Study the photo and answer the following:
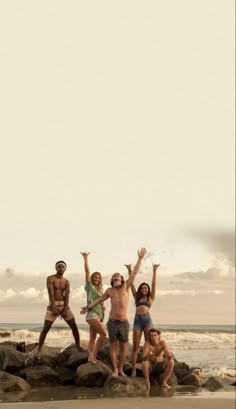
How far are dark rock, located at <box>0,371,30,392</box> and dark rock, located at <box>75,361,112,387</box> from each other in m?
1.23

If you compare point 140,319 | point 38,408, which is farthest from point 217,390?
point 38,408

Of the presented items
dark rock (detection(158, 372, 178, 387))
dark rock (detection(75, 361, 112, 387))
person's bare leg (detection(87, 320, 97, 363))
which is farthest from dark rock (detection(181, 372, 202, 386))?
person's bare leg (detection(87, 320, 97, 363))

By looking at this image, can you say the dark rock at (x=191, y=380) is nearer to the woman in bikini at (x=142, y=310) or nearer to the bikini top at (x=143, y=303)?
the woman in bikini at (x=142, y=310)

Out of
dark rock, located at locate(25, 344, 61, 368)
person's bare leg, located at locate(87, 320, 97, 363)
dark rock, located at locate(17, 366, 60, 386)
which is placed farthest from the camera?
dark rock, located at locate(25, 344, 61, 368)

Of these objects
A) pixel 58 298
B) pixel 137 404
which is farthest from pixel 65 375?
pixel 137 404

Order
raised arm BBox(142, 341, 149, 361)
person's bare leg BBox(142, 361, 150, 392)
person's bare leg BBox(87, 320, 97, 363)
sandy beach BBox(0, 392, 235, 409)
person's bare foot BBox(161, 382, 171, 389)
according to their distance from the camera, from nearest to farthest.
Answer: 1. sandy beach BBox(0, 392, 235, 409)
2. person's bare leg BBox(142, 361, 150, 392)
3. raised arm BBox(142, 341, 149, 361)
4. person's bare foot BBox(161, 382, 171, 389)
5. person's bare leg BBox(87, 320, 97, 363)

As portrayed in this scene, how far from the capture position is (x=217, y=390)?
13555mm

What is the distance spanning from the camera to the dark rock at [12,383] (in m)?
11.9

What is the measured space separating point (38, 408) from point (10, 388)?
3.31 meters

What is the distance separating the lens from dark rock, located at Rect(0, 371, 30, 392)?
39.0ft

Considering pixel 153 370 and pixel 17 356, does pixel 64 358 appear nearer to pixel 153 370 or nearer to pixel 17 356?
pixel 17 356

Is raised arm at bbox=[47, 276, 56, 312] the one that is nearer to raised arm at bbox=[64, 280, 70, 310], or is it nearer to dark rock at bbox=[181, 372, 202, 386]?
raised arm at bbox=[64, 280, 70, 310]

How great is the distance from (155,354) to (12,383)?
3.19m

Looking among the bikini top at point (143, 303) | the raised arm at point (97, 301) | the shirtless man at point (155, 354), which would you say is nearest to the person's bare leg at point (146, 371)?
the shirtless man at point (155, 354)
